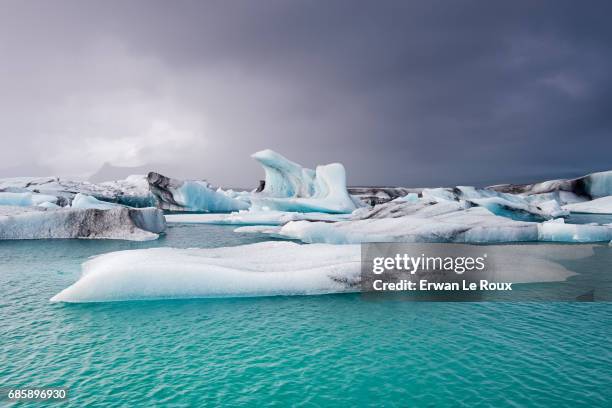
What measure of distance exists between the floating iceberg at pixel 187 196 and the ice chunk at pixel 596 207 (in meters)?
33.3

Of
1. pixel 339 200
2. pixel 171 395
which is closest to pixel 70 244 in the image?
pixel 171 395

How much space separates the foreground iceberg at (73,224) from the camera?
52.0 ft

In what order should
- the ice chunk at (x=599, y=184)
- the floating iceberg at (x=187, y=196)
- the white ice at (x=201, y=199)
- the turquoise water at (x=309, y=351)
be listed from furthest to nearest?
the ice chunk at (x=599, y=184)
the white ice at (x=201, y=199)
the floating iceberg at (x=187, y=196)
the turquoise water at (x=309, y=351)

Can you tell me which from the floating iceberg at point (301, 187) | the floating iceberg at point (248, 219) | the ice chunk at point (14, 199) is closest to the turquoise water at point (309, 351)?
the floating iceberg at point (248, 219)

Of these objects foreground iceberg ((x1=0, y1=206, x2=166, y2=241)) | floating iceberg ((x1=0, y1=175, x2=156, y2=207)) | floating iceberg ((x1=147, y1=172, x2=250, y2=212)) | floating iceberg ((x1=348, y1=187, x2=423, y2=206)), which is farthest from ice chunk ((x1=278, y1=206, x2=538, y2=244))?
floating iceberg ((x1=348, y1=187, x2=423, y2=206))

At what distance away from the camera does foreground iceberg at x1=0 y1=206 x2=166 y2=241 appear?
15852 mm

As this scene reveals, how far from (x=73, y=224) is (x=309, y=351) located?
15.1m

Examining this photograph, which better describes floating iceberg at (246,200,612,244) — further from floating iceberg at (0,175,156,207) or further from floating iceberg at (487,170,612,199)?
floating iceberg at (487,170,612,199)

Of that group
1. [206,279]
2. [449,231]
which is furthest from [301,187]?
[206,279]

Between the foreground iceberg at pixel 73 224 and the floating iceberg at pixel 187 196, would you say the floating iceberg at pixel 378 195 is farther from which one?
the foreground iceberg at pixel 73 224

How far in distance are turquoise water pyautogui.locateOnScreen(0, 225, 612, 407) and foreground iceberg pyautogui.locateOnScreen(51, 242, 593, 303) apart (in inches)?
9.2

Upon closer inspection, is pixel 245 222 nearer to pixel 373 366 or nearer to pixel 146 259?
pixel 146 259

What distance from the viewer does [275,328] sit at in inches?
229

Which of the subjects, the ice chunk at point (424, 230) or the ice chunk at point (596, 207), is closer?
the ice chunk at point (424, 230)
